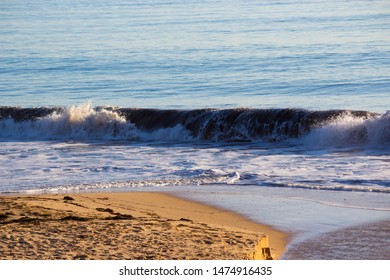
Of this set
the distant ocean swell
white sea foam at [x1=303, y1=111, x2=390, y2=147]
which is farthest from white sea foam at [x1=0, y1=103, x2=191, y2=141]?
white sea foam at [x1=303, y1=111, x2=390, y2=147]

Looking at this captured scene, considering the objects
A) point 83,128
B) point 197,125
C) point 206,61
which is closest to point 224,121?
point 197,125

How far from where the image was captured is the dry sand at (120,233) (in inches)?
302

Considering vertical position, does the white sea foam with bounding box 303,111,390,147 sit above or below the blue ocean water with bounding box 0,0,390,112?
below

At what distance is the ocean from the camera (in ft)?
38.3

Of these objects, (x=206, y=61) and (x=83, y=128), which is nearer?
(x=83, y=128)

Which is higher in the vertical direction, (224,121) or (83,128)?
(224,121)

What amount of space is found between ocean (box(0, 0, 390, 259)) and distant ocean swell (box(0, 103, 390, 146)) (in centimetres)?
5

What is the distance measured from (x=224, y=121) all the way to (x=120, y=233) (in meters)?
12.4

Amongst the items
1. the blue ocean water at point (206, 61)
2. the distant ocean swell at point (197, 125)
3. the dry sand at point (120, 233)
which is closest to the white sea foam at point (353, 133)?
the distant ocean swell at point (197, 125)

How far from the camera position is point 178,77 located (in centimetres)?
2917

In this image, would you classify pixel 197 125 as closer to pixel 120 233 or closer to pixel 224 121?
pixel 224 121

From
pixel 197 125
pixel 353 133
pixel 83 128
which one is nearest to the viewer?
pixel 353 133

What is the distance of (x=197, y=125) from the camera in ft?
67.6

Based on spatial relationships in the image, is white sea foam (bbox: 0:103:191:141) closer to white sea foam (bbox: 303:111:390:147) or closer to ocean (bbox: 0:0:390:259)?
ocean (bbox: 0:0:390:259)
